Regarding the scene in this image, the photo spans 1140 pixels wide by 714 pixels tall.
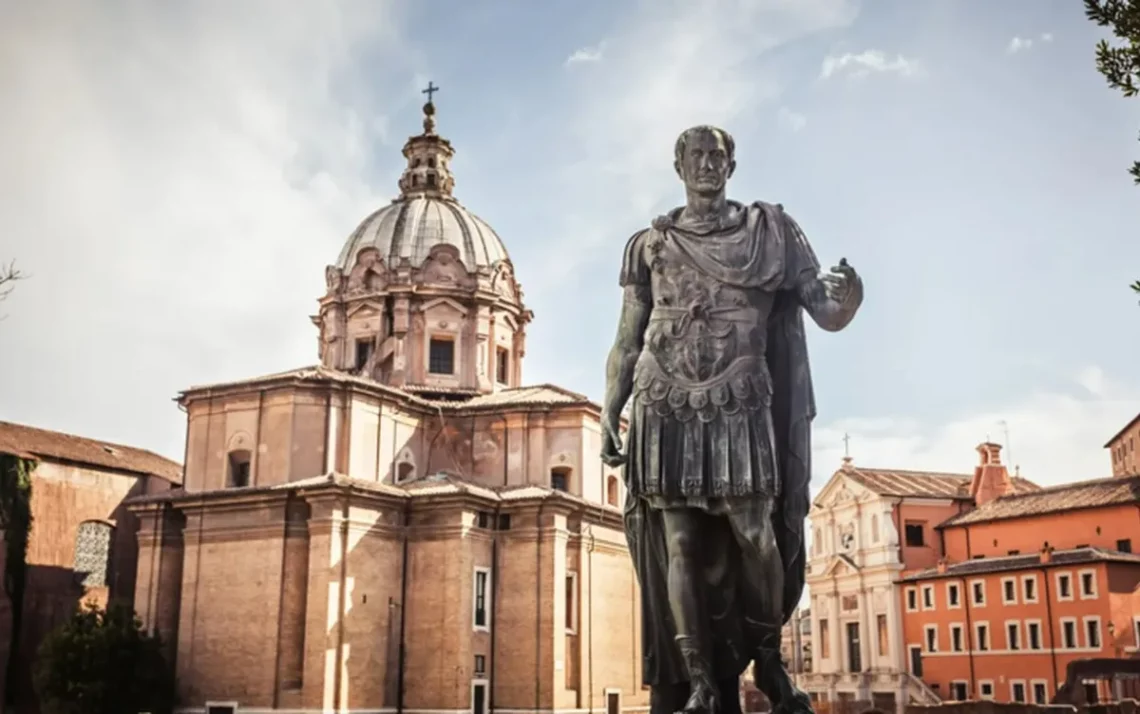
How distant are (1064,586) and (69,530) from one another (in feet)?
129

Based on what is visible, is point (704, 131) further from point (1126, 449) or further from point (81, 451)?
point (1126, 449)

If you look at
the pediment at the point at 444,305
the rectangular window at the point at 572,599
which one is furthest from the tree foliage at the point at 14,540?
the rectangular window at the point at 572,599

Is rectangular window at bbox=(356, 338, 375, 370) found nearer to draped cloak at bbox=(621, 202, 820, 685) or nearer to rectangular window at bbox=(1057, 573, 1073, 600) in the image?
rectangular window at bbox=(1057, 573, 1073, 600)

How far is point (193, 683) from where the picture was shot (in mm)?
38312

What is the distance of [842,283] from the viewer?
6656 mm

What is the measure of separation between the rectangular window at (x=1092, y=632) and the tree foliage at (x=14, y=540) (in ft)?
131

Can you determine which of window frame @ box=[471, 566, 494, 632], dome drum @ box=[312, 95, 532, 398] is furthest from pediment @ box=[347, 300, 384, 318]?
window frame @ box=[471, 566, 494, 632]

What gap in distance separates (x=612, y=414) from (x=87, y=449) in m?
47.9

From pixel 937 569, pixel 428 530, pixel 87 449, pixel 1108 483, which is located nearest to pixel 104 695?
pixel 428 530

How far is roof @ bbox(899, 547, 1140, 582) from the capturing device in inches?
1763

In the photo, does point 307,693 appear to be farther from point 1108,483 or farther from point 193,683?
point 1108,483

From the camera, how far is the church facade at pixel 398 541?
37750 mm

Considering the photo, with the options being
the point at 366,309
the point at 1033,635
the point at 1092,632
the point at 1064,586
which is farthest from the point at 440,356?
the point at 1092,632

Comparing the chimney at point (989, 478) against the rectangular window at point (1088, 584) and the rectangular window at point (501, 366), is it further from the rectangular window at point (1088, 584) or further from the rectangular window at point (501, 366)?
the rectangular window at point (501, 366)
